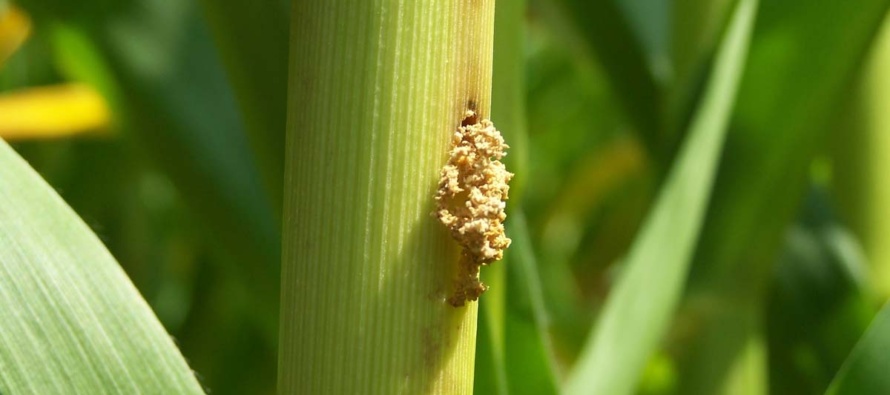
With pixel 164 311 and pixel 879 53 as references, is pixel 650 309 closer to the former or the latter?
pixel 879 53

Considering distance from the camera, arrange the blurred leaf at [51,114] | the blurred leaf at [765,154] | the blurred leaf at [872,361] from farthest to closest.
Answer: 1. the blurred leaf at [51,114]
2. the blurred leaf at [765,154]
3. the blurred leaf at [872,361]

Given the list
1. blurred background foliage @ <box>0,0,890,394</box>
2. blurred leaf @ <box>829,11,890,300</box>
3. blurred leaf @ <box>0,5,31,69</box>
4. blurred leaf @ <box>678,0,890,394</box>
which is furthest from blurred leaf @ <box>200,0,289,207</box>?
blurred leaf @ <box>0,5,31,69</box>

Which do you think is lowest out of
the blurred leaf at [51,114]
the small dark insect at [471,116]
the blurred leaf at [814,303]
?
the blurred leaf at [814,303]

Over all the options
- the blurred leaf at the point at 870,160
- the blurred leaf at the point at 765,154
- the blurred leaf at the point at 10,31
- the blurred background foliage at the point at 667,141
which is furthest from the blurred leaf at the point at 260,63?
the blurred leaf at the point at 10,31

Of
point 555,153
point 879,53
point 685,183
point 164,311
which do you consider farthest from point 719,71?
point 555,153

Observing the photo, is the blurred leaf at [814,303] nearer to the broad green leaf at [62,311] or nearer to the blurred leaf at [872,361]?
the blurred leaf at [872,361]

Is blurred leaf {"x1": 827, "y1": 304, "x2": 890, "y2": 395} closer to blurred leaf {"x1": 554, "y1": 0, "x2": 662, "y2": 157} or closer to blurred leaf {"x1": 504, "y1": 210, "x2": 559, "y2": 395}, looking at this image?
blurred leaf {"x1": 504, "y1": 210, "x2": 559, "y2": 395}
